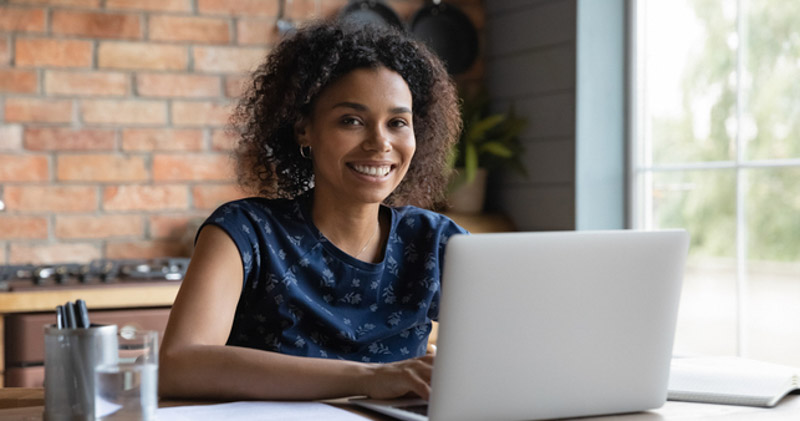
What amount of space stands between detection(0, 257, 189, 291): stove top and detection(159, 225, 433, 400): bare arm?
1294 millimetres

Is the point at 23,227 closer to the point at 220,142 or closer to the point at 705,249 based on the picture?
the point at 220,142

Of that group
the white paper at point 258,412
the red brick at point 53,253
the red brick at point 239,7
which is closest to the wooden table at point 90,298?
the red brick at point 53,253

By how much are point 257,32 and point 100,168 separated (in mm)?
728

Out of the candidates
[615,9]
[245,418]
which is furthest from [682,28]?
[245,418]

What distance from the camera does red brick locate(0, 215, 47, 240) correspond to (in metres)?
2.94

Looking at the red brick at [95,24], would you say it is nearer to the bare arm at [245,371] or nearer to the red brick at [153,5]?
the red brick at [153,5]

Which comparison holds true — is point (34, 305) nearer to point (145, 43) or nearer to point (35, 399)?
point (145, 43)

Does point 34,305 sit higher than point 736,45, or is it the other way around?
point 736,45

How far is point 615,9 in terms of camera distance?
3254 mm

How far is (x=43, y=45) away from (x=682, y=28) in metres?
2.09

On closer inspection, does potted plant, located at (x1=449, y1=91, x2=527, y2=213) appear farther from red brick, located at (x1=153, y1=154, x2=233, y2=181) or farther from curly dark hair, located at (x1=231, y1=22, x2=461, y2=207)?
curly dark hair, located at (x1=231, y1=22, x2=461, y2=207)

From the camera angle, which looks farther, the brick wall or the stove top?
the brick wall

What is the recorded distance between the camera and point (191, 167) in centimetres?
319

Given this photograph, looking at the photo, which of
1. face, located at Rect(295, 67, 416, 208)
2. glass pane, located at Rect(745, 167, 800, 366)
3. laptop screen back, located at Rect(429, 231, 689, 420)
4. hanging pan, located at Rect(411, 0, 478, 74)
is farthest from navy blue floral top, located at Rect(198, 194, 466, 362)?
hanging pan, located at Rect(411, 0, 478, 74)
